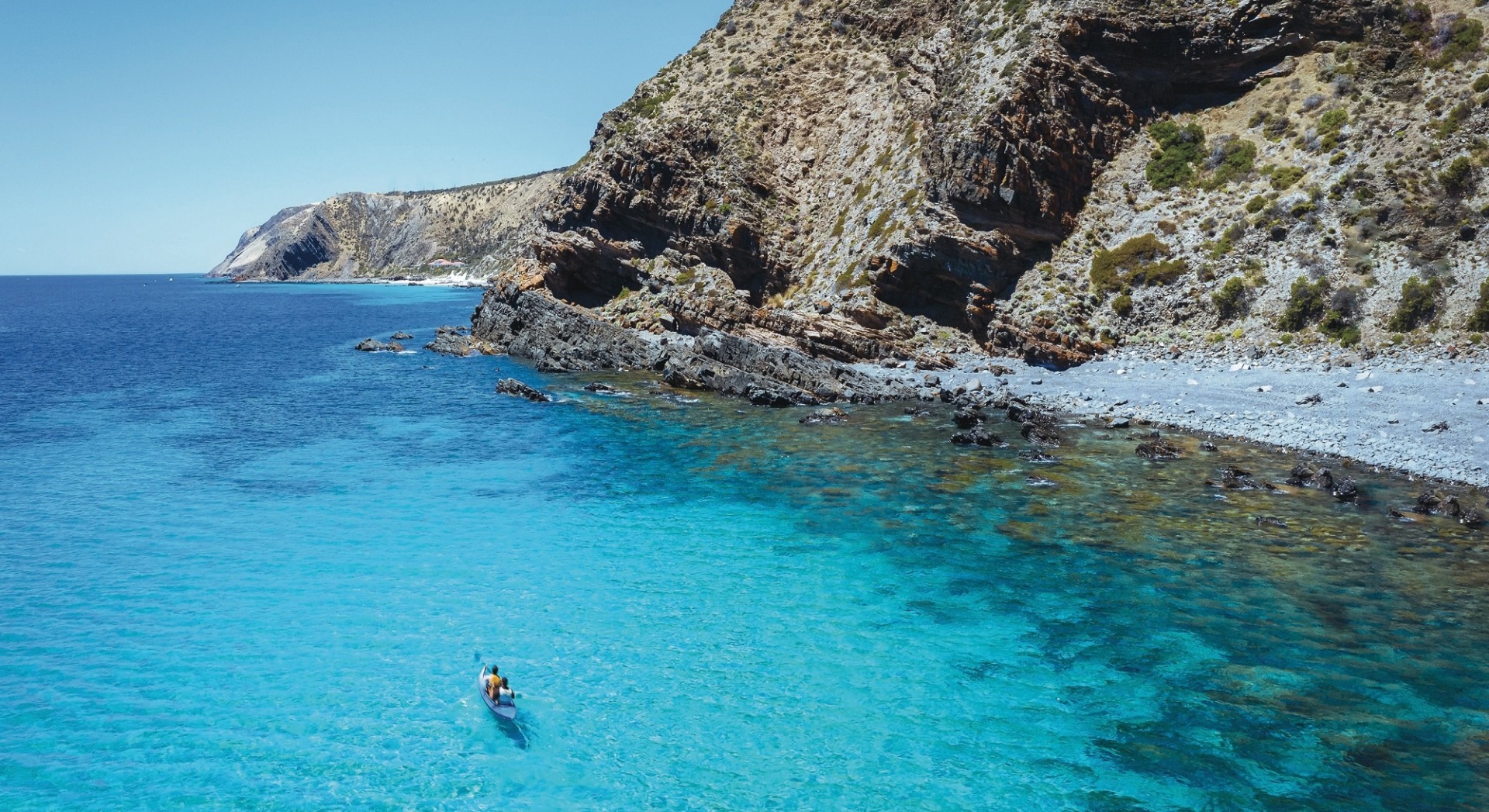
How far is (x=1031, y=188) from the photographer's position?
202 ft

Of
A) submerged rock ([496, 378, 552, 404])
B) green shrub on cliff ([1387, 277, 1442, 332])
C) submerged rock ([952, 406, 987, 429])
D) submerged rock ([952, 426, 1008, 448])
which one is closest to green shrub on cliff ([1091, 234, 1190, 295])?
green shrub on cliff ([1387, 277, 1442, 332])

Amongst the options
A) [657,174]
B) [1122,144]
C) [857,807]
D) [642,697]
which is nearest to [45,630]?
[642,697]

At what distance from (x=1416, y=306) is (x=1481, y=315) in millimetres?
2883

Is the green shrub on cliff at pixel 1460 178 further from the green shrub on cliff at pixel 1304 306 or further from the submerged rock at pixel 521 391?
the submerged rock at pixel 521 391

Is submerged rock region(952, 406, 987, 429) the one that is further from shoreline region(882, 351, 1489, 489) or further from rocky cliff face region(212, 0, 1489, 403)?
rocky cliff face region(212, 0, 1489, 403)

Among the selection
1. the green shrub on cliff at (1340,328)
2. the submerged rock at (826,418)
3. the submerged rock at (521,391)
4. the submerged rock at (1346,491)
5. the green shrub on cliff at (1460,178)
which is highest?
the green shrub on cliff at (1460,178)

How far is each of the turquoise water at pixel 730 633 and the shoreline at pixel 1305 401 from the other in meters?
4.39

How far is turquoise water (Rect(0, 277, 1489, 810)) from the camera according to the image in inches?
666

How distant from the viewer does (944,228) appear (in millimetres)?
60781

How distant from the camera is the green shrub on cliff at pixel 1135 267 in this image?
184 ft

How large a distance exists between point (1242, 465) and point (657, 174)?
55.2m

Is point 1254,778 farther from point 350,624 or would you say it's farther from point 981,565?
point 350,624

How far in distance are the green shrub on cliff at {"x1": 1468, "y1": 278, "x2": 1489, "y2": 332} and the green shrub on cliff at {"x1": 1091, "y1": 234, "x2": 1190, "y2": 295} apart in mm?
15466

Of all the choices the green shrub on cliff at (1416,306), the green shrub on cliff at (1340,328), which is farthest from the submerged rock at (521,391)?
the green shrub on cliff at (1416,306)
